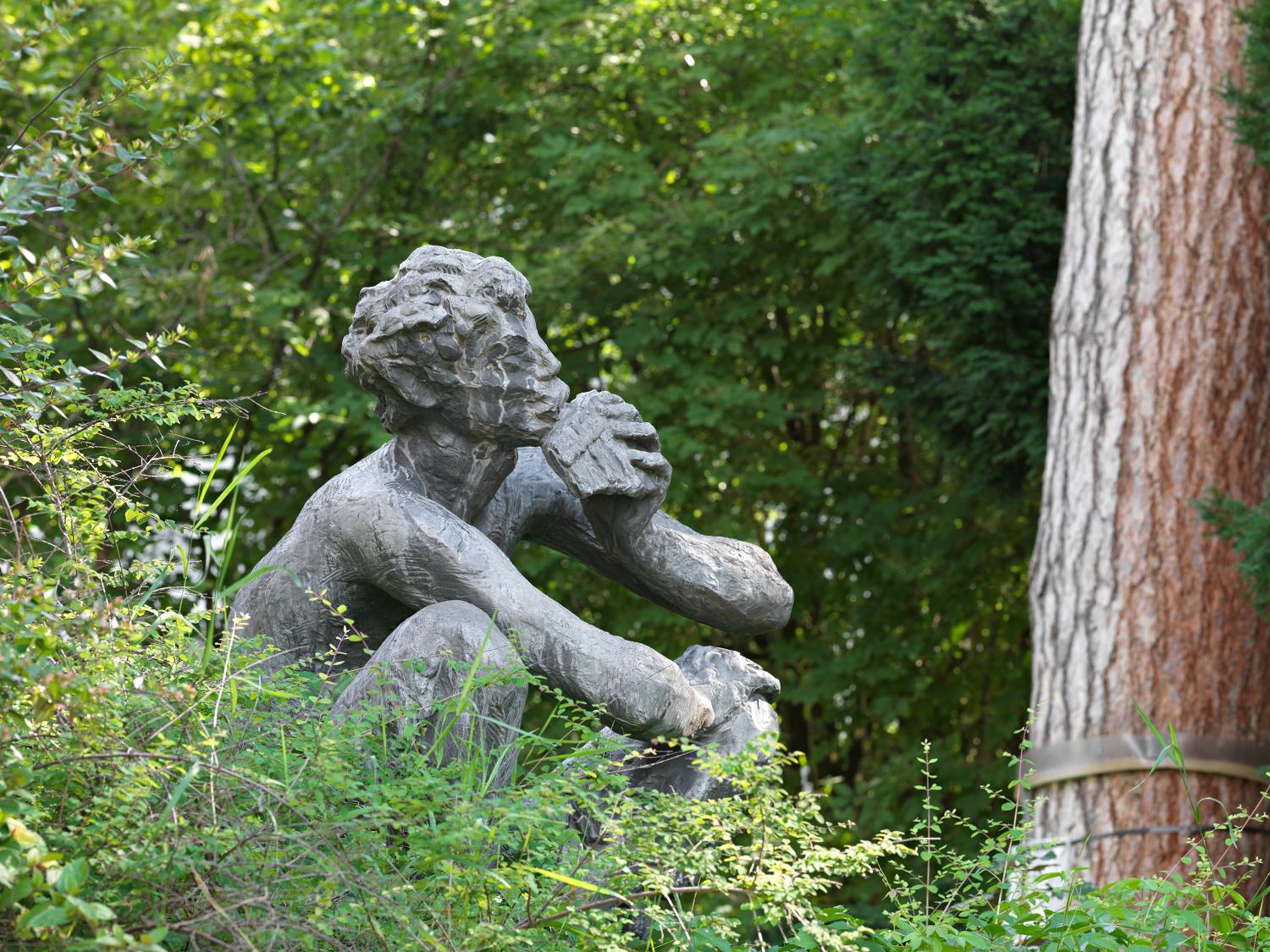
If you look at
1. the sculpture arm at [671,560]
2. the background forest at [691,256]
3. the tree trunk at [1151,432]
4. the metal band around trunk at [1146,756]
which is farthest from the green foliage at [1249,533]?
the sculpture arm at [671,560]

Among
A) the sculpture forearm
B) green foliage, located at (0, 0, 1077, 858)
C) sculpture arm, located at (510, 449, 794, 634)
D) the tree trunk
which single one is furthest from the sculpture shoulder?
green foliage, located at (0, 0, 1077, 858)

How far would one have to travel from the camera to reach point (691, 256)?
9898 mm

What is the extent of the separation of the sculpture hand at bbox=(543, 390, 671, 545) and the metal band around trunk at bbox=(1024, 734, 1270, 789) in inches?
166

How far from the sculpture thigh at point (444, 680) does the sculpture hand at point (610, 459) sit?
386mm

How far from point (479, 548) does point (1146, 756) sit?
15.3ft

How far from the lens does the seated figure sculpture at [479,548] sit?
3.06 m

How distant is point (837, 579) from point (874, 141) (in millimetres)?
2948

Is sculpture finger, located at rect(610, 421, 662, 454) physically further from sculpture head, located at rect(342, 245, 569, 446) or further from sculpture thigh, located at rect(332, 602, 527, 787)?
sculpture thigh, located at rect(332, 602, 527, 787)

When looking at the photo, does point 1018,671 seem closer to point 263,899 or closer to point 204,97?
point 204,97

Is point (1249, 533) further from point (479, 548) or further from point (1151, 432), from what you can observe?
point (479, 548)

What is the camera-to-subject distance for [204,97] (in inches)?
405

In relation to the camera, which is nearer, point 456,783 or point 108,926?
A: point 108,926

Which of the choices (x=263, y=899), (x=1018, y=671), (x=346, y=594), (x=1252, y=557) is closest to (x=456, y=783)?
(x=263, y=899)

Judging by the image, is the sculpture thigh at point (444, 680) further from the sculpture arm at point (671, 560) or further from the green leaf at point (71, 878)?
the green leaf at point (71, 878)
